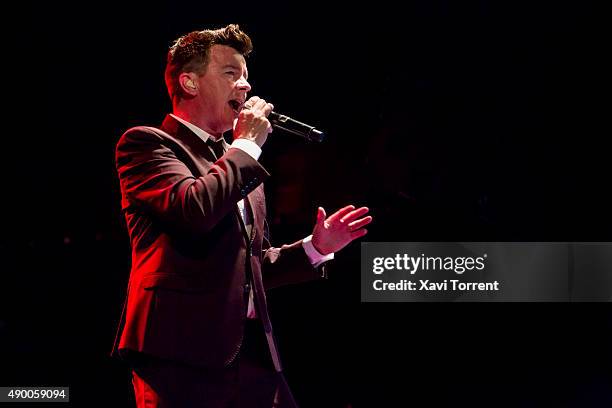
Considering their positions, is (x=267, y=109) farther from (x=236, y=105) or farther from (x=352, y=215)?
(x=352, y=215)

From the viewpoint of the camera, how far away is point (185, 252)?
1430mm

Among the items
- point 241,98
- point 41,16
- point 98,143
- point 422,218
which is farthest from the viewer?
point 422,218

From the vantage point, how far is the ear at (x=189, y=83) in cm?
175

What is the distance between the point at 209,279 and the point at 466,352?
3.29 metres

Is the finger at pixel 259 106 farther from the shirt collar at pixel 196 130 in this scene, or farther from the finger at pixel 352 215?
the finger at pixel 352 215

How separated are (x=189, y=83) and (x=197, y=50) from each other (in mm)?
103

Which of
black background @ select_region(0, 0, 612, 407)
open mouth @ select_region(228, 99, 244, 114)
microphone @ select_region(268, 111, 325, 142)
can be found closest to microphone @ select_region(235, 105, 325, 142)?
→ microphone @ select_region(268, 111, 325, 142)

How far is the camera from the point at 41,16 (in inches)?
144

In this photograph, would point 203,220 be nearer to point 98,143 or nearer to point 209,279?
point 209,279

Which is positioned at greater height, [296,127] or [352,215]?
[296,127]

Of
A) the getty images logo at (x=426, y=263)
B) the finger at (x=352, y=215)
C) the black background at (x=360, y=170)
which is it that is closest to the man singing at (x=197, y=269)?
the finger at (x=352, y=215)

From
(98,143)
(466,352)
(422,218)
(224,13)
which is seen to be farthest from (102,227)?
(466,352)

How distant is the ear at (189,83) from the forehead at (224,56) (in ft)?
0.23

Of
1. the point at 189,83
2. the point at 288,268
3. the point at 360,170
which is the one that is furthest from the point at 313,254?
the point at 360,170
